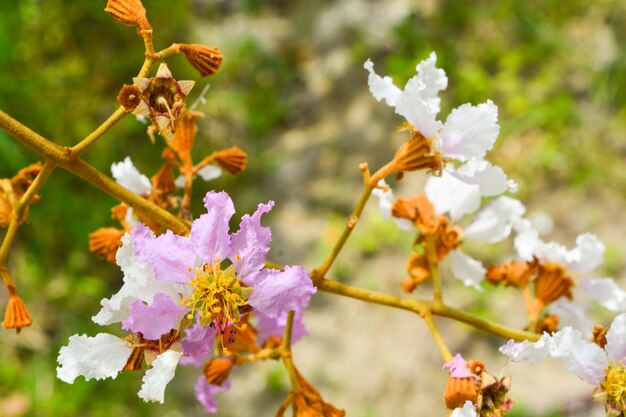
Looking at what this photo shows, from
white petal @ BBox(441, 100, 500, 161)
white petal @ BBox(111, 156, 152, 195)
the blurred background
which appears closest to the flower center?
white petal @ BBox(111, 156, 152, 195)

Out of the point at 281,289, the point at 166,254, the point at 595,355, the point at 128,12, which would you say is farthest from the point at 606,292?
the point at 128,12

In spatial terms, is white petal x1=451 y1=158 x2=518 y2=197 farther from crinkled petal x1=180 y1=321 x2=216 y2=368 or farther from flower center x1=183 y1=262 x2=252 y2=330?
crinkled petal x1=180 y1=321 x2=216 y2=368

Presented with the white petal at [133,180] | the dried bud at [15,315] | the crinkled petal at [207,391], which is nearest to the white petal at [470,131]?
the white petal at [133,180]

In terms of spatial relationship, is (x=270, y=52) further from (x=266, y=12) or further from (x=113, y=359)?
(x=113, y=359)

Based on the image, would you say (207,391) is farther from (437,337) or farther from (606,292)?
(606,292)

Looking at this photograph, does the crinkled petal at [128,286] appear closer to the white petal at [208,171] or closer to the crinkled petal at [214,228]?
the crinkled petal at [214,228]

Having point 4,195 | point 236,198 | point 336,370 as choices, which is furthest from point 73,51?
point 4,195
